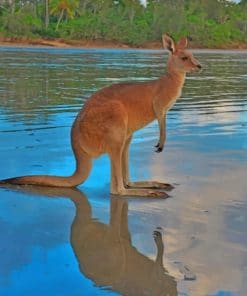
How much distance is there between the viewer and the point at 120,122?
186 inches

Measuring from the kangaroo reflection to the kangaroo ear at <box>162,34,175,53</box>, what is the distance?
1378mm

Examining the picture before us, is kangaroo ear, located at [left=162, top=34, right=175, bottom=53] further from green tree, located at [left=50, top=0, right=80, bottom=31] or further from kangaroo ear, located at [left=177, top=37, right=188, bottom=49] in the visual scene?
green tree, located at [left=50, top=0, right=80, bottom=31]

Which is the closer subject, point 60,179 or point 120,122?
point 120,122

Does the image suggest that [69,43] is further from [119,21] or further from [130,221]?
[130,221]

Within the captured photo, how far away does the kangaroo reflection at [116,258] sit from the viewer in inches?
128

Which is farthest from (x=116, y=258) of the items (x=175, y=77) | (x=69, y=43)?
(x=69, y=43)

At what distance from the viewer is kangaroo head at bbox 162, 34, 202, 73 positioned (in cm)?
520

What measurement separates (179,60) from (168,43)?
160mm

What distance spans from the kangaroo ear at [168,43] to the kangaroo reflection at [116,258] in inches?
54.2

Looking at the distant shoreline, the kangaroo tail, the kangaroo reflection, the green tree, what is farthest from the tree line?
the kangaroo reflection

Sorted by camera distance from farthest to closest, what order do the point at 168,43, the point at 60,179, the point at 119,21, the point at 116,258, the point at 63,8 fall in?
the point at 63,8 < the point at 119,21 < the point at 168,43 < the point at 60,179 < the point at 116,258

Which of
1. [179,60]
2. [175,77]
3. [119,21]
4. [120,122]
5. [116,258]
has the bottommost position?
[119,21]

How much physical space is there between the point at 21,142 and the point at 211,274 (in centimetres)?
398

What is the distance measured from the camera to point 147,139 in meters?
7.43
